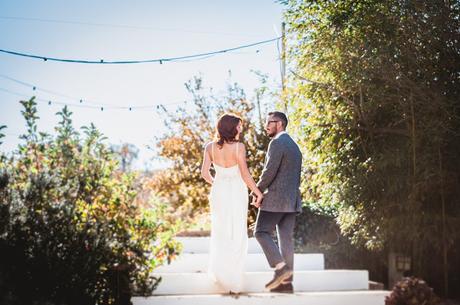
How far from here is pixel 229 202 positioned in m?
5.49

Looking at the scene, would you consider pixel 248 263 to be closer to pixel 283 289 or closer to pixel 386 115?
pixel 283 289

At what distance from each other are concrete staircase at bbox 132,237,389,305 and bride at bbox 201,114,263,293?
0.26 metres

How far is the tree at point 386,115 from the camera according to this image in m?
6.97

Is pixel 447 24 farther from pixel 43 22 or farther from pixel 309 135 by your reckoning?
pixel 43 22

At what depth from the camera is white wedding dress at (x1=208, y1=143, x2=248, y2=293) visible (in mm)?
5355

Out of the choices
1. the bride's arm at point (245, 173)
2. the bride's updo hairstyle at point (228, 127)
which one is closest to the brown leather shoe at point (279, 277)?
the bride's arm at point (245, 173)

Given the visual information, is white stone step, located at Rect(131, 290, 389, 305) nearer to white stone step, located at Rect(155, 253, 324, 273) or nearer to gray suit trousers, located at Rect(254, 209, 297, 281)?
gray suit trousers, located at Rect(254, 209, 297, 281)

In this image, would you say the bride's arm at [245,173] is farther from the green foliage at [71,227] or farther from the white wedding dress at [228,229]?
the green foliage at [71,227]

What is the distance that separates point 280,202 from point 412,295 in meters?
1.58

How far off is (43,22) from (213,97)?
4.66 meters

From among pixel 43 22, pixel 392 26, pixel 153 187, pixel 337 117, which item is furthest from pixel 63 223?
pixel 153 187

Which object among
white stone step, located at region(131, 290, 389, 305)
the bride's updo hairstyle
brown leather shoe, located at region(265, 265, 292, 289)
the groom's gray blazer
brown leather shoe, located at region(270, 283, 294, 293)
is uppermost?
the bride's updo hairstyle

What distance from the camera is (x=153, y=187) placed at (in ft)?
44.0

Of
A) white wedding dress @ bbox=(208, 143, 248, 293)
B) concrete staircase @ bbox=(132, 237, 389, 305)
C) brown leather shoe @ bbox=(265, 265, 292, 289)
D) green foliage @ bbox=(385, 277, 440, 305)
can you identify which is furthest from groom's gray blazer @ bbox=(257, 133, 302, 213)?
green foliage @ bbox=(385, 277, 440, 305)
